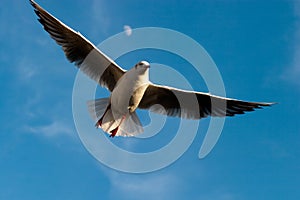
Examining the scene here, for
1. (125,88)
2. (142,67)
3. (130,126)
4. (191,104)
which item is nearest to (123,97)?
(125,88)

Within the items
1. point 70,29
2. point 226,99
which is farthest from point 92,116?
point 226,99

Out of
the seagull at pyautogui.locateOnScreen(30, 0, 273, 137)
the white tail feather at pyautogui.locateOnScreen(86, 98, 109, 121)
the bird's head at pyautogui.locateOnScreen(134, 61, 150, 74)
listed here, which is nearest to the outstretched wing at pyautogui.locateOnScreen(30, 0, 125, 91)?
the seagull at pyautogui.locateOnScreen(30, 0, 273, 137)

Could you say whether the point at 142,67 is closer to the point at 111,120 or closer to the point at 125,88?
the point at 125,88

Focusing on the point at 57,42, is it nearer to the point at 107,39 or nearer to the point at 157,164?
the point at 107,39

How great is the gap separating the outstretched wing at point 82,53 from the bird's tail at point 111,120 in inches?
20.4

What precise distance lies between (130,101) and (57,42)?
223 cm

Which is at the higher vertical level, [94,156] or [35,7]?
[35,7]

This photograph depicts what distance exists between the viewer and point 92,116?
1467 centimetres

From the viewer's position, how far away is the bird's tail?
47.6 feet

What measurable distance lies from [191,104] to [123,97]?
1.88 metres

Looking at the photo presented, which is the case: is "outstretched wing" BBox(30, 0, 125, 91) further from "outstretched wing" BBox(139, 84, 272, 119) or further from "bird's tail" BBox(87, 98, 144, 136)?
"outstretched wing" BBox(139, 84, 272, 119)

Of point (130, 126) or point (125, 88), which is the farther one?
point (130, 126)

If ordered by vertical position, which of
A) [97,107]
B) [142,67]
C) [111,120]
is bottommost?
[111,120]

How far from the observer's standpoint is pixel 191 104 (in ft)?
49.1
